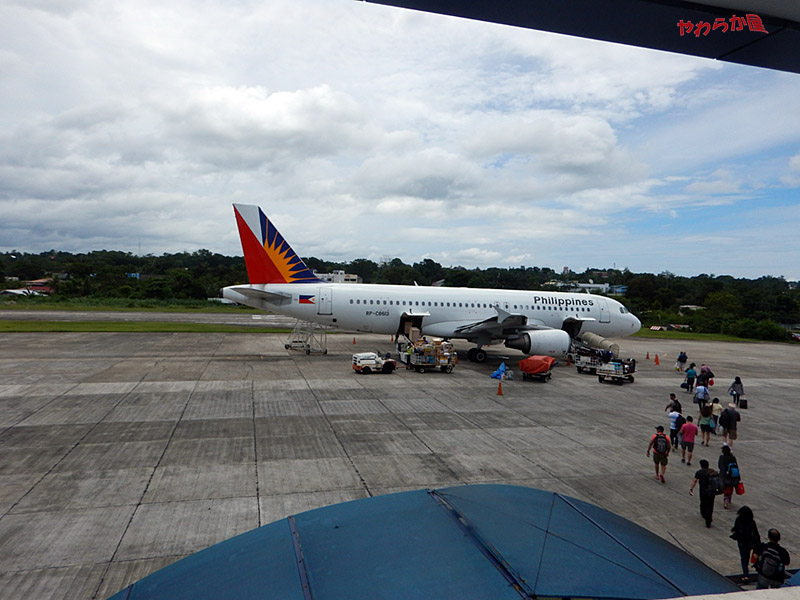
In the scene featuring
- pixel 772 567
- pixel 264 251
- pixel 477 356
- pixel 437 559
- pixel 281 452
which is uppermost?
pixel 264 251

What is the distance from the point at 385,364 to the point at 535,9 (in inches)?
699

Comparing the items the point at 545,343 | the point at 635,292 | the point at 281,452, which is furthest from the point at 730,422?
the point at 635,292

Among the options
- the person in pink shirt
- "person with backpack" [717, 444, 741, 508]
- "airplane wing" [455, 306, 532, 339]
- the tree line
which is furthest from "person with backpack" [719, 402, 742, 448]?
the tree line

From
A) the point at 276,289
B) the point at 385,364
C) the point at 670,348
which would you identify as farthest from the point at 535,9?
the point at 670,348

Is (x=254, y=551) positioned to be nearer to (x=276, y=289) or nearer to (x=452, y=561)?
(x=452, y=561)

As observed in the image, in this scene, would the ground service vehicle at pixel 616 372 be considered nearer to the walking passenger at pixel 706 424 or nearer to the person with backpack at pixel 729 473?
the walking passenger at pixel 706 424

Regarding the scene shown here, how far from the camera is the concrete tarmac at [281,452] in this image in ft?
24.3

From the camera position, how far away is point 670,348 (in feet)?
120

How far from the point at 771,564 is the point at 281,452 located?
8.57 m

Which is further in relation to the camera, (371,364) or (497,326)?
(497,326)

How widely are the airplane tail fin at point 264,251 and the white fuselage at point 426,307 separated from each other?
1.78ft

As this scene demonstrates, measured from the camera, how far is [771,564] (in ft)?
18.0

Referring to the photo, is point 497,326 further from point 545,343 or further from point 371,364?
point 371,364

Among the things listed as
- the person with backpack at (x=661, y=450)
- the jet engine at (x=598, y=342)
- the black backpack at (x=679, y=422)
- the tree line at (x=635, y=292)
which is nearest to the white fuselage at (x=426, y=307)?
the jet engine at (x=598, y=342)
